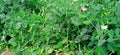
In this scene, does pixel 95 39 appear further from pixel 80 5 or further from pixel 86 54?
pixel 80 5

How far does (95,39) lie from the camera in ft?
7.25

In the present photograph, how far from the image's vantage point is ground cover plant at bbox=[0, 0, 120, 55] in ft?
7.11

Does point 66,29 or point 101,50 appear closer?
point 101,50

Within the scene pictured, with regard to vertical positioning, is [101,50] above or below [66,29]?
below

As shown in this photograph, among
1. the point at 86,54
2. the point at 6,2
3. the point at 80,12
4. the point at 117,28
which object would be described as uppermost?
the point at 6,2

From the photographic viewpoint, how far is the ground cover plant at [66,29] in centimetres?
217

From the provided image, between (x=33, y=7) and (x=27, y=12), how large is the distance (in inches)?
10.8

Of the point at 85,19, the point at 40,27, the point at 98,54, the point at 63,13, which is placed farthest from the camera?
the point at 40,27

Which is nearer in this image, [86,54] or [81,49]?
[86,54]

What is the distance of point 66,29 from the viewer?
2.58 meters

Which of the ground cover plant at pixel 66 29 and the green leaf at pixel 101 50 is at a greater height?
the ground cover plant at pixel 66 29

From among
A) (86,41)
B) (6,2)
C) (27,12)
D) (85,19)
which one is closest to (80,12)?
(85,19)

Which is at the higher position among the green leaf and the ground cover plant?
the ground cover plant

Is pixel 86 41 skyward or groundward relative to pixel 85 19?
groundward
